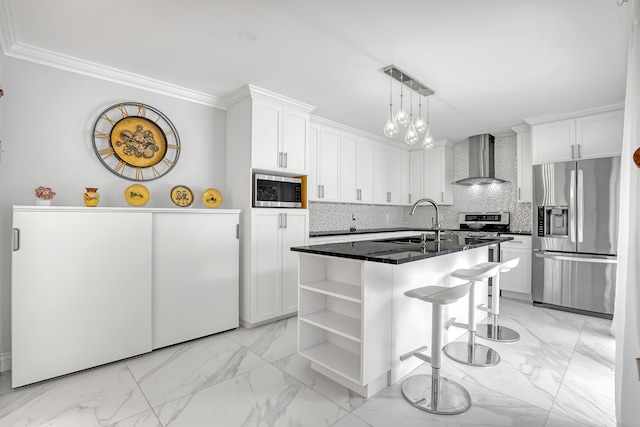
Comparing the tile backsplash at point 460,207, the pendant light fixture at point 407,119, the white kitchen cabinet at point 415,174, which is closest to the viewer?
the pendant light fixture at point 407,119

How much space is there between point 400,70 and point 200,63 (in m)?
1.83

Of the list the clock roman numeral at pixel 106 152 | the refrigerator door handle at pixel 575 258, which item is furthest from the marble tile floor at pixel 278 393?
the clock roman numeral at pixel 106 152

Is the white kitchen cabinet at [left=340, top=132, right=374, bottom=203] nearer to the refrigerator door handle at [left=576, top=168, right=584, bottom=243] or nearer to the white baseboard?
the refrigerator door handle at [left=576, top=168, right=584, bottom=243]

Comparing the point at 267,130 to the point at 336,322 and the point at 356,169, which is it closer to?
the point at 356,169

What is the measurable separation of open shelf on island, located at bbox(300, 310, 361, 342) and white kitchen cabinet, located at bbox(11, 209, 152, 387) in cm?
151

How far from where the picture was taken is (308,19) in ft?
7.00

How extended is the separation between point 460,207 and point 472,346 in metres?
3.50

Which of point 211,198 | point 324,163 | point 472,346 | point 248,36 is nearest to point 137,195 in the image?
point 211,198

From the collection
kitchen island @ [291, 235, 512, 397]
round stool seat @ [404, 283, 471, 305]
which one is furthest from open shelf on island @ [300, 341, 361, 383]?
round stool seat @ [404, 283, 471, 305]

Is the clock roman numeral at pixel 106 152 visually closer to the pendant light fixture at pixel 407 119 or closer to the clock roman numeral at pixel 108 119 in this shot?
the clock roman numeral at pixel 108 119

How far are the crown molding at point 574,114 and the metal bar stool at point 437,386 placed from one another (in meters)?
3.42

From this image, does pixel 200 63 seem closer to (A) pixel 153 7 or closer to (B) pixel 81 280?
(A) pixel 153 7

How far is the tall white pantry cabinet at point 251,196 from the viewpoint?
331 centimetres

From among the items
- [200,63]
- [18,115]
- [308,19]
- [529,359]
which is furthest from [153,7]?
[529,359]
